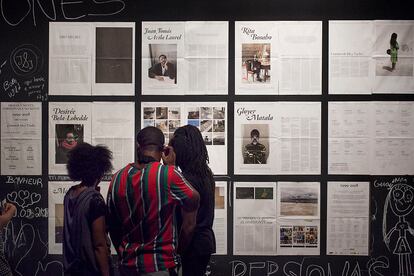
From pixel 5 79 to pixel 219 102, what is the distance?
4.96ft

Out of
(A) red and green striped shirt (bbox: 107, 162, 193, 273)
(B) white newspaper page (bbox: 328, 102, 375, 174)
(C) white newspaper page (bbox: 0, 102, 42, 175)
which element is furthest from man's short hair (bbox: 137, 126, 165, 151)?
(B) white newspaper page (bbox: 328, 102, 375, 174)

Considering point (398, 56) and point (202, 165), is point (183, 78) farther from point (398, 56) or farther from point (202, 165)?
point (398, 56)

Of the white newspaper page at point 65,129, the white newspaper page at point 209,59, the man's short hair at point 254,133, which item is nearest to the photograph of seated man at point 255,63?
the white newspaper page at point 209,59

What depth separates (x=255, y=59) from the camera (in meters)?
3.28

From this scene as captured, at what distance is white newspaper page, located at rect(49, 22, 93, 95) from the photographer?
331cm

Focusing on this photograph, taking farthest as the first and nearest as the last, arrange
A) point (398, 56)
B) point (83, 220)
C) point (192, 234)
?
point (398, 56)
point (192, 234)
point (83, 220)

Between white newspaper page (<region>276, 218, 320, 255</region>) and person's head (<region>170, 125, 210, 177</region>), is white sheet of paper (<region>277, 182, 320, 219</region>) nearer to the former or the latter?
white newspaper page (<region>276, 218, 320, 255</region>)

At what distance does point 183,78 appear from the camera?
10.8 ft

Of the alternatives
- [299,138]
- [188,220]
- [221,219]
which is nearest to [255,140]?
[299,138]

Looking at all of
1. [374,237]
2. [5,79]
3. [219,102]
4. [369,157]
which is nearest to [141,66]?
[219,102]

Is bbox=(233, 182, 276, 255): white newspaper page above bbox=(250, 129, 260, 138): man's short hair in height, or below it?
below

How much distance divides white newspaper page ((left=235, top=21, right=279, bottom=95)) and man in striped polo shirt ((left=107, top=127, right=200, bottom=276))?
114 cm

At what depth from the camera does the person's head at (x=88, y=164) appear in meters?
2.44

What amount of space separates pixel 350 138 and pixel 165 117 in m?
1.28
